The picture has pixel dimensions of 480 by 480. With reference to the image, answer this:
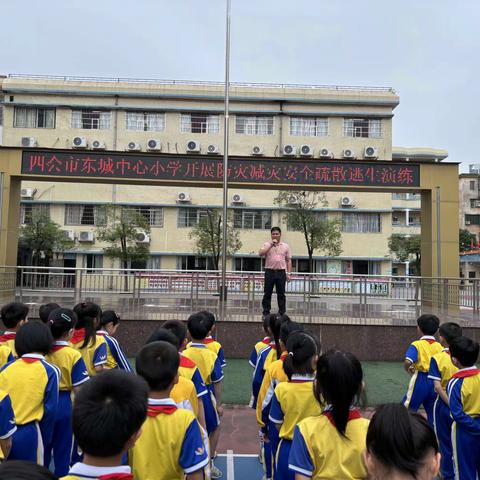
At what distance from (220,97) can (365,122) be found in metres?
10.4

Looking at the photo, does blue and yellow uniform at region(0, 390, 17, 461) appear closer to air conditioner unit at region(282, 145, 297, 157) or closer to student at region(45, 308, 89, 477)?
student at region(45, 308, 89, 477)

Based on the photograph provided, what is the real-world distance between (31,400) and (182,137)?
2875 centimetres

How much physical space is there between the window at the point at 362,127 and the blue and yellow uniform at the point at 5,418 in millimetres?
30626

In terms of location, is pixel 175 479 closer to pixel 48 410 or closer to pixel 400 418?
pixel 400 418

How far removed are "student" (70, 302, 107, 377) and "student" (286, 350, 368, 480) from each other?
2.59 metres

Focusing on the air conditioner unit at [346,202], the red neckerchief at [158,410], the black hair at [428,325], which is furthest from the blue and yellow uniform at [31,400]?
the air conditioner unit at [346,202]

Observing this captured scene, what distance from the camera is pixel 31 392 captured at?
283 cm

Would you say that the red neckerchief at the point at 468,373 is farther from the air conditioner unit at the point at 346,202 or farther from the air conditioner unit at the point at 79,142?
the air conditioner unit at the point at 79,142

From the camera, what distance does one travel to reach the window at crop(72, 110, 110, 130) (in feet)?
99.1

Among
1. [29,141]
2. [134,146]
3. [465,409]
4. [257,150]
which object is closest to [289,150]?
[257,150]

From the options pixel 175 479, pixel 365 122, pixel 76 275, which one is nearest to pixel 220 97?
pixel 365 122

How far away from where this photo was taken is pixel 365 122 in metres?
30.7

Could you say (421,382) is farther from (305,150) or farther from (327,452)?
(305,150)

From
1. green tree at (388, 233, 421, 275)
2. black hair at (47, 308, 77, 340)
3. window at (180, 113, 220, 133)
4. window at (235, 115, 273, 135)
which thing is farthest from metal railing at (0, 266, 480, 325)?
green tree at (388, 233, 421, 275)
